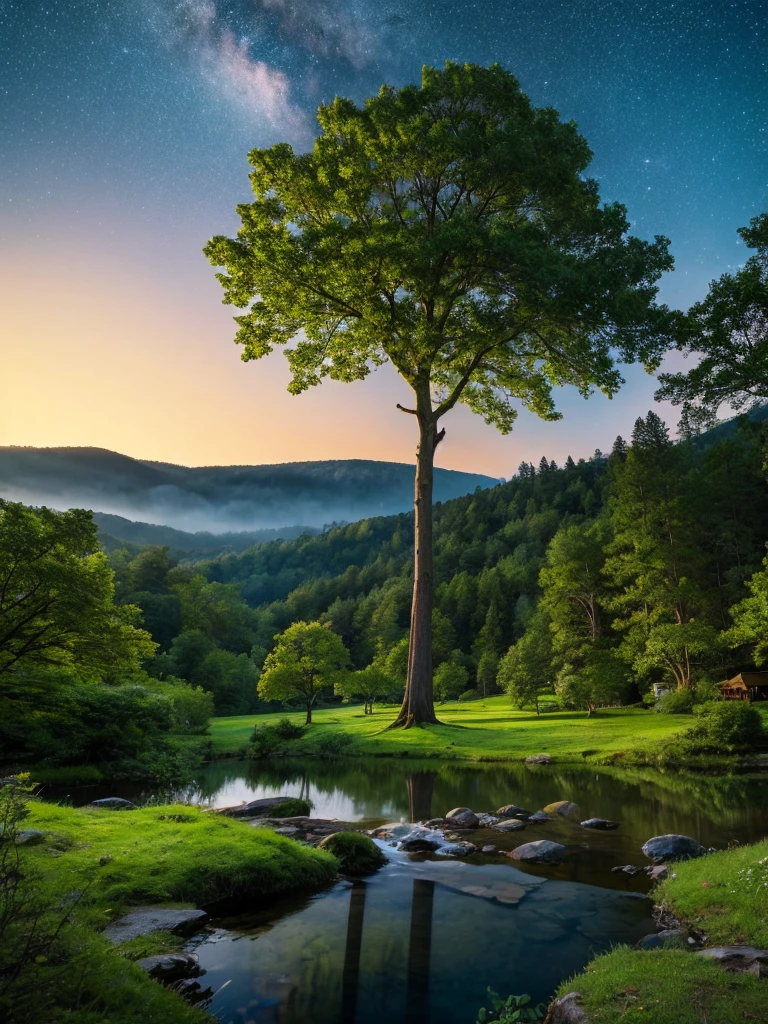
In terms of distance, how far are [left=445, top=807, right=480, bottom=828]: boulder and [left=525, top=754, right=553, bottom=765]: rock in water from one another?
10.6 meters

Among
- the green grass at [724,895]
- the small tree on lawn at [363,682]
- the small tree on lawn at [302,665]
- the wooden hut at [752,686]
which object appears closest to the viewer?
the green grass at [724,895]

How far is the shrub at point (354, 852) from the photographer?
10.9m

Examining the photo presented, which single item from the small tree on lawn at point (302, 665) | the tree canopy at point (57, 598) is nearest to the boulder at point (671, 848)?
the tree canopy at point (57, 598)

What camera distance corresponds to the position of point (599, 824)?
13.9 m

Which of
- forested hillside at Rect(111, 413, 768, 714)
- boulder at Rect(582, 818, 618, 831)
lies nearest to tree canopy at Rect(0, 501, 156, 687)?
boulder at Rect(582, 818, 618, 831)

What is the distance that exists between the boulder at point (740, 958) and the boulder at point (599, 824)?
7702mm

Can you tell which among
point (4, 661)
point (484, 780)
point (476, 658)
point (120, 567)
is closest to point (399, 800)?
point (484, 780)

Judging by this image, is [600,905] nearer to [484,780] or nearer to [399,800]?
[399,800]

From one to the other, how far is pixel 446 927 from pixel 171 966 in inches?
147

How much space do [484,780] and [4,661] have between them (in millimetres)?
15791

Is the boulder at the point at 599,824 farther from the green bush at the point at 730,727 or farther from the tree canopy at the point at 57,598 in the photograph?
the tree canopy at the point at 57,598

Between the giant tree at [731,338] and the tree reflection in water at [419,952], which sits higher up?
the giant tree at [731,338]

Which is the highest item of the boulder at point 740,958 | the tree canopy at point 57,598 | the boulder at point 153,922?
the tree canopy at point 57,598

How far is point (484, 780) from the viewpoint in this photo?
68.8 ft
